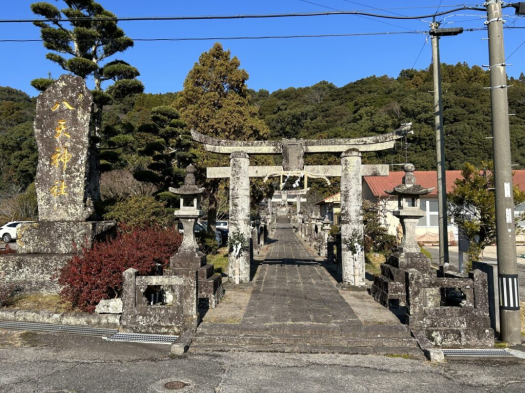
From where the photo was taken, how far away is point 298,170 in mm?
11758

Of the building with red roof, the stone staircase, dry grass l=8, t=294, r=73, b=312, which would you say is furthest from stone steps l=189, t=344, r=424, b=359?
the building with red roof

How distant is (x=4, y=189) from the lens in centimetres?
3484

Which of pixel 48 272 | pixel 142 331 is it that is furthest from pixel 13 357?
pixel 48 272

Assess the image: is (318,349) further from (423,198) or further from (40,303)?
(423,198)

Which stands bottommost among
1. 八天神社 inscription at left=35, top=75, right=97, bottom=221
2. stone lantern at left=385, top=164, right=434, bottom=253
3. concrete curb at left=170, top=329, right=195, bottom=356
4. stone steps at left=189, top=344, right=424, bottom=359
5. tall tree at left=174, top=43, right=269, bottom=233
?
stone steps at left=189, top=344, right=424, bottom=359

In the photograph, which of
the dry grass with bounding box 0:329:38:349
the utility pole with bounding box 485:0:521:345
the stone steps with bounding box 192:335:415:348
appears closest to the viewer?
the dry grass with bounding box 0:329:38:349

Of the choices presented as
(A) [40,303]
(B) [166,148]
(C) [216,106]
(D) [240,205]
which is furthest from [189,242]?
(C) [216,106]

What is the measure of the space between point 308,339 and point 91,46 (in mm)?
15335

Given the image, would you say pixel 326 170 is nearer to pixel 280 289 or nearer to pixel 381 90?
pixel 280 289

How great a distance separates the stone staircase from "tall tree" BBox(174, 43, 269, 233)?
13530 mm

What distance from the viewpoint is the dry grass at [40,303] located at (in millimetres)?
7862

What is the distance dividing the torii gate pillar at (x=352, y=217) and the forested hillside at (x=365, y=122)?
31.3 feet

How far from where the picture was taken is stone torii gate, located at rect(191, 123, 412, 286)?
11.2m

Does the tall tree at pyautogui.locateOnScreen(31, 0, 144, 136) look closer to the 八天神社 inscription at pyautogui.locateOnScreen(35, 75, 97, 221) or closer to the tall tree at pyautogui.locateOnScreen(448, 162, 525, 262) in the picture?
the 八天神社 inscription at pyautogui.locateOnScreen(35, 75, 97, 221)
